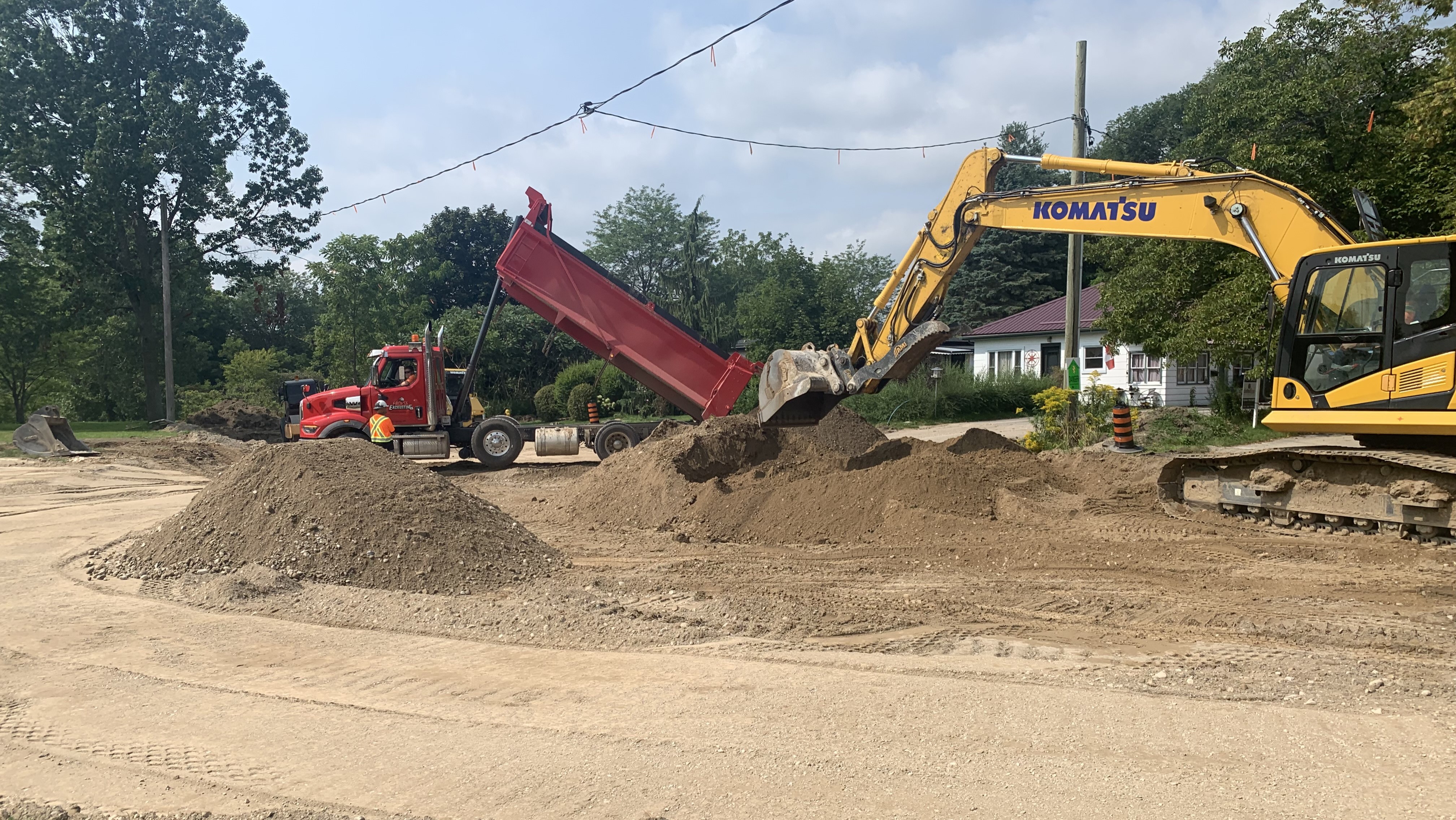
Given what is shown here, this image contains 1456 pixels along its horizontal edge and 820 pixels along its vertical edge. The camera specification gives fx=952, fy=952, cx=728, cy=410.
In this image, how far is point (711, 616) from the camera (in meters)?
6.63

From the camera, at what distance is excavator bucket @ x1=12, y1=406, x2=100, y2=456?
19969mm

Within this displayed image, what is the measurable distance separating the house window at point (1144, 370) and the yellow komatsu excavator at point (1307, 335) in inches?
865

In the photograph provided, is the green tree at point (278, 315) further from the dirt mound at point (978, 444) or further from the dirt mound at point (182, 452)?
the dirt mound at point (978, 444)

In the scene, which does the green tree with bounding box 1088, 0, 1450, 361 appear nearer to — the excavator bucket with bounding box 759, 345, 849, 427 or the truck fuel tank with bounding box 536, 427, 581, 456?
the excavator bucket with bounding box 759, 345, 849, 427

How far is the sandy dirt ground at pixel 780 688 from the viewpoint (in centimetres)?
377

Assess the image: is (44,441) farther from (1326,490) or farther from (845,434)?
(1326,490)

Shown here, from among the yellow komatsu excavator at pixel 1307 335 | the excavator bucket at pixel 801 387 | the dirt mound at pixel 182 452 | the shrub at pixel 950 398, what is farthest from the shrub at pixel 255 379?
the yellow komatsu excavator at pixel 1307 335

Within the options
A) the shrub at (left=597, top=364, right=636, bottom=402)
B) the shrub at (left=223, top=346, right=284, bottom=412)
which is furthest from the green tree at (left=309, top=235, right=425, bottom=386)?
the shrub at (left=597, top=364, right=636, bottom=402)

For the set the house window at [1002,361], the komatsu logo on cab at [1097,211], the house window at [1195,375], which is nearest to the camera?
the komatsu logo on cab at [1097,211]

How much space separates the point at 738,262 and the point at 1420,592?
49.1 meters

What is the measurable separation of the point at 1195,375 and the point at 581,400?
2001 centimetres

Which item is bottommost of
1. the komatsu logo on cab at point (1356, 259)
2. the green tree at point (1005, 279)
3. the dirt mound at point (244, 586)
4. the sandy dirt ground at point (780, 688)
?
the sandy dirt ground at point (780, 688)

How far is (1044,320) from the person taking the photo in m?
35.7

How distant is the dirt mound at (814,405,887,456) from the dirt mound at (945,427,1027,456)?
133 cm
